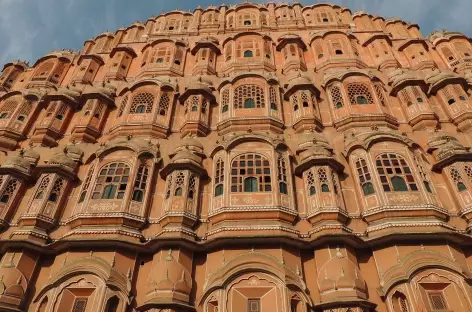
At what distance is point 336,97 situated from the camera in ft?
61.1

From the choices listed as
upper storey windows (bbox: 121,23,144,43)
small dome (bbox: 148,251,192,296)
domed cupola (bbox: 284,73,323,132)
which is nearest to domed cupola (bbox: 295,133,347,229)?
domed cupola (bbox: 284,73,323,132)

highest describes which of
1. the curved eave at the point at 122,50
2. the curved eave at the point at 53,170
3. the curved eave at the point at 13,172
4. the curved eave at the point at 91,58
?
the curved eave at the point at 122,50

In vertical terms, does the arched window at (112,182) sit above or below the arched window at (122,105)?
below

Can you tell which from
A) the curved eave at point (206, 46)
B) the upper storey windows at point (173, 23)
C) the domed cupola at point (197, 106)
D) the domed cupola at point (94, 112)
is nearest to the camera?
the domed cupola at point (197, 106)

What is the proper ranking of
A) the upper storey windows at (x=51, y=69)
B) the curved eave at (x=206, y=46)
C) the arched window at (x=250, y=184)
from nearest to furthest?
the arched window at (x=250, y=184) < the upper storey windows at (x=51, y=69) < the curved eave at (x=206, y=46)

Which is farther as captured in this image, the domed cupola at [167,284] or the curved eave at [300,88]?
the curved eave at [300,88]

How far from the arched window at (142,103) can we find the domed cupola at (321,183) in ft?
25.9

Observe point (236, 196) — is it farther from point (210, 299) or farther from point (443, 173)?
point (443, 173)

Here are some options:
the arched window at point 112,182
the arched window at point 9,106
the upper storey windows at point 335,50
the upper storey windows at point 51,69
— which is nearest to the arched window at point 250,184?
the arched window at point 112,182

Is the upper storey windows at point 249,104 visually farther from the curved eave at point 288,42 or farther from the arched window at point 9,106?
the arched window at point 9,106

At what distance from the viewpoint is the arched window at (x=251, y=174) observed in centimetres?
1402

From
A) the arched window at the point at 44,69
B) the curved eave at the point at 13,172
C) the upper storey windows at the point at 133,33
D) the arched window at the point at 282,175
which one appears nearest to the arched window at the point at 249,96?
the arched window at the point at 282,175

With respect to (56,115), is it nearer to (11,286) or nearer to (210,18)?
(11,286)

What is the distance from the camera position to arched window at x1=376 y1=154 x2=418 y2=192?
44.8 feet
